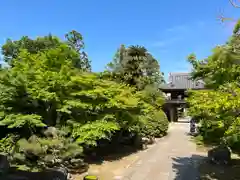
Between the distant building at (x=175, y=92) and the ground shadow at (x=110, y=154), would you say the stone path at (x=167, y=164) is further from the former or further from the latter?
the distant building at (x=175, y=92)

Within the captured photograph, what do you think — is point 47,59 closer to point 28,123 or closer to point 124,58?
point 28,123

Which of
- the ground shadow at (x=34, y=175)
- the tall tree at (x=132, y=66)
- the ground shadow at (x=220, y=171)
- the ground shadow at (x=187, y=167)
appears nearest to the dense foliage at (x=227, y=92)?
the ground shadow at (x=220, y=171)

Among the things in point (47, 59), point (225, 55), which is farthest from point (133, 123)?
point (225, 55)

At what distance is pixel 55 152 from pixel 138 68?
12.8m

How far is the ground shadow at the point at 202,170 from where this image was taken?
31.1 feet

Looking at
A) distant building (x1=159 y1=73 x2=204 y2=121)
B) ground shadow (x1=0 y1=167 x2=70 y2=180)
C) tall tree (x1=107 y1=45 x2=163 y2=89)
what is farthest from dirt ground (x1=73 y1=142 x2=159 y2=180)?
distant building (x1=159 y1=73 x2=204 y2=121)

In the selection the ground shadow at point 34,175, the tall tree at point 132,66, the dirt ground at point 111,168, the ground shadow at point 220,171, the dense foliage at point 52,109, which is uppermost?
the tall tree at point 132,66

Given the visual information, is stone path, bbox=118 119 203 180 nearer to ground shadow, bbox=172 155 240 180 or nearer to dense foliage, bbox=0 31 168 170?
ground shadow, bbox=172 155 240 180

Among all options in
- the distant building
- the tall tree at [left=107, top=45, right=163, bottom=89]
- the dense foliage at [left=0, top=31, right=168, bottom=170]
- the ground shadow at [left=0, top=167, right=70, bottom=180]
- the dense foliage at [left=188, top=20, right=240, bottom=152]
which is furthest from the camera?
the distant building

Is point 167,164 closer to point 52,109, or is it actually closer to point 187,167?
point 187,167

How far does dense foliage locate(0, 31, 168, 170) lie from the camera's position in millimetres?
8754

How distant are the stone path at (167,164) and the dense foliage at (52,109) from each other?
2355 millimetres

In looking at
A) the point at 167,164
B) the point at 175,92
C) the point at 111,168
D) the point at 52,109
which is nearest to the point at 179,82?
the point at 175,92

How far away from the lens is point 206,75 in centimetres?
1013
